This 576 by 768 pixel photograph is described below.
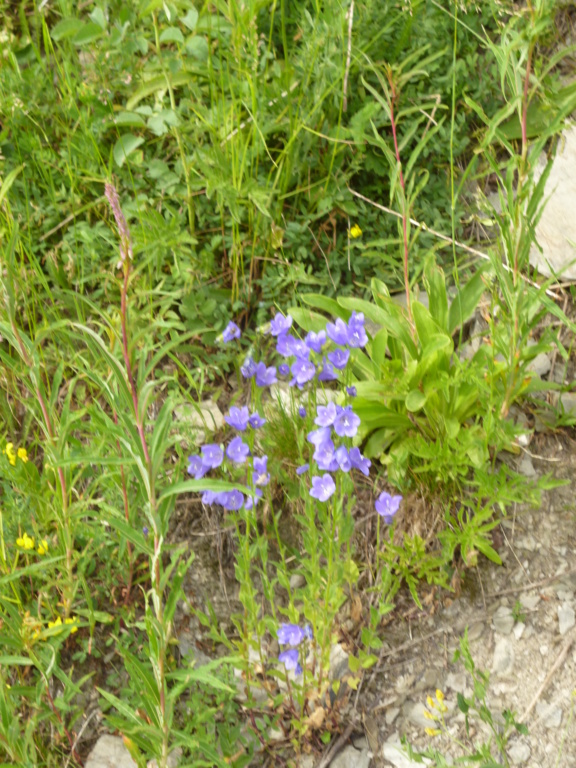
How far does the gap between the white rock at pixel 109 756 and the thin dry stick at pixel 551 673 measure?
1.13m

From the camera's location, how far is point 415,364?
2455mm

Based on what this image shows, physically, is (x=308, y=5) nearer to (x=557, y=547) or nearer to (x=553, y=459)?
(x=553, y=459)

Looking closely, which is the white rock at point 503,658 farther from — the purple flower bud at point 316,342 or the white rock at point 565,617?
the purple flower bud at point 316,342

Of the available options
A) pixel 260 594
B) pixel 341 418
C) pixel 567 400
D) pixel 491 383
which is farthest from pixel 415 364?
pixel 260 594

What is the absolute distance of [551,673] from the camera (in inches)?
88.9

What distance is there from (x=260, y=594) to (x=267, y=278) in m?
1.17

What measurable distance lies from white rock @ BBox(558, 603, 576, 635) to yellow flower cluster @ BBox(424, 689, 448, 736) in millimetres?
428

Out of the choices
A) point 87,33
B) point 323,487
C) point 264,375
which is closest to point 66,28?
point 87,33

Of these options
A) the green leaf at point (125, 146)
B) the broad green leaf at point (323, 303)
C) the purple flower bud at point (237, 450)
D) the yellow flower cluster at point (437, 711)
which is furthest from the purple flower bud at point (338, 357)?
the green leaf at point (125, 146)

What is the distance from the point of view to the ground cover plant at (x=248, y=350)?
212 cm

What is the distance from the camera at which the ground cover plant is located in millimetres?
2117

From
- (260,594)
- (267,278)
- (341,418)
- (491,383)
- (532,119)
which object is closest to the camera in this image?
(341,418)

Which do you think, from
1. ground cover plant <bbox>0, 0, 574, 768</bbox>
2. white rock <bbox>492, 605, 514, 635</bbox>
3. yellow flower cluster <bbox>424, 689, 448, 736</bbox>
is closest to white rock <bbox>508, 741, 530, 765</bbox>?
yellow flower cluster <bbox>424, 689, 448, 736</bbox>

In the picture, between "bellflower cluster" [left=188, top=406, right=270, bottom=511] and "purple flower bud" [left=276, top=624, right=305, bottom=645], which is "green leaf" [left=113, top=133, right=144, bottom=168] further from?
"purple flower bud" [left=276, top=624, right=305, bottom=645]
